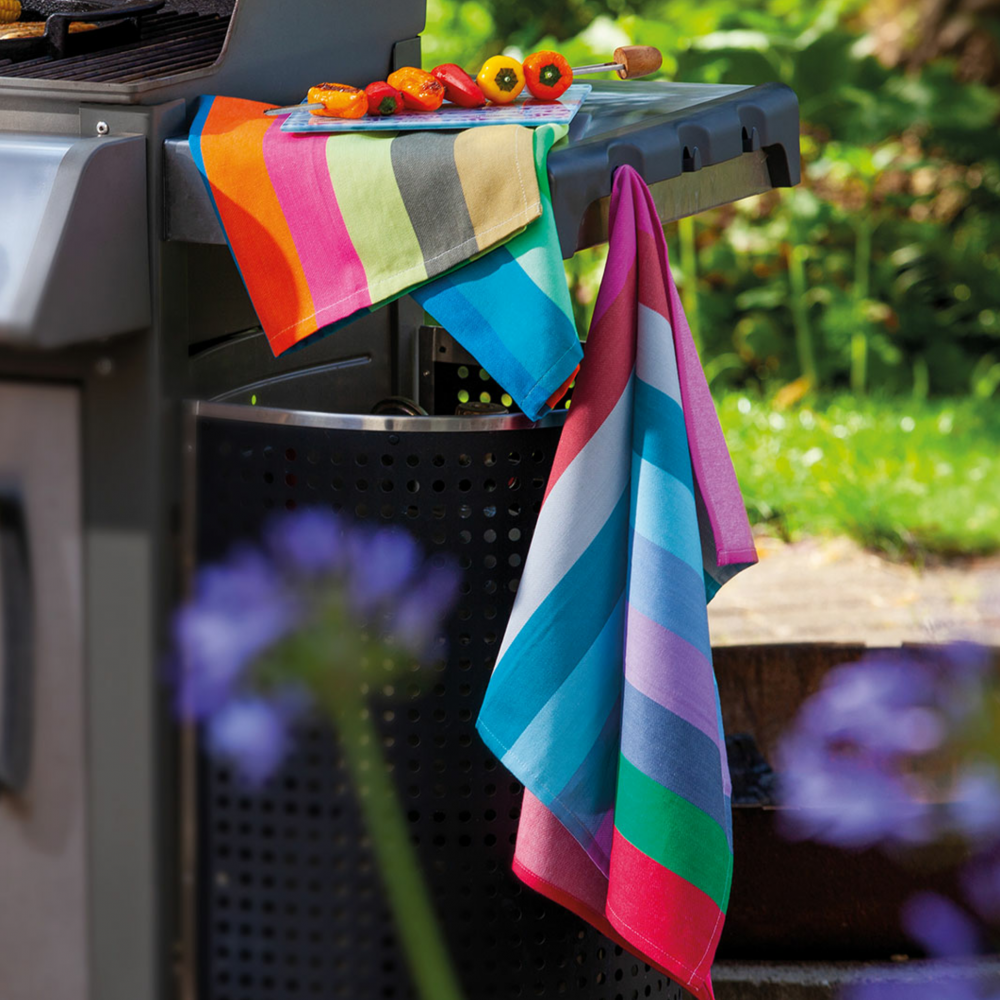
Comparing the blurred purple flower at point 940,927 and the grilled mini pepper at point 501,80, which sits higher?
the grilled mini pepper at point 501,80

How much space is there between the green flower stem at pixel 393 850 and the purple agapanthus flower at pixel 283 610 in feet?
0.18

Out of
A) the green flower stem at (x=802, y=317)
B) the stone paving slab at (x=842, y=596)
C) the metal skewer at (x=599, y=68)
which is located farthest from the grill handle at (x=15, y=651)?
the green flower stem at (x=802, y=317)

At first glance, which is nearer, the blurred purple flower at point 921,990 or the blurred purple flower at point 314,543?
the blurred purple flower at point 314,543

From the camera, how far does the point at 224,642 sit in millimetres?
1437

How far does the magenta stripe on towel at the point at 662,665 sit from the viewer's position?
134 centimetres

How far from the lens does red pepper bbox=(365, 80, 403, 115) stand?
4.72ft

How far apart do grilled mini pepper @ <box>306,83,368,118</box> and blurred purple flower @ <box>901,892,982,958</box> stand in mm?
1350

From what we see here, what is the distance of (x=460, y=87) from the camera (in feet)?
4.91

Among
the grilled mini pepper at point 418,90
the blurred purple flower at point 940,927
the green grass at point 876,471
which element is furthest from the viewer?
the green grass at point 876,471

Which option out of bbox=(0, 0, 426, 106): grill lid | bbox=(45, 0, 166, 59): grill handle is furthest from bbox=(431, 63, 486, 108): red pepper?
bbox=(45, 0, 166, 59): grill handle

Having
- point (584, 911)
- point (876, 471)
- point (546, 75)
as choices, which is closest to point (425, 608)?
point (584, 911)

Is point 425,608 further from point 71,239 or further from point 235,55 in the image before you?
point 235,55

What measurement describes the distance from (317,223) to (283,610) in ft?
1.32

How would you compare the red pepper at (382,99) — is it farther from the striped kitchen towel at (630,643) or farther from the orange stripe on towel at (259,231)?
the striped kitchen towel at (630,643)
